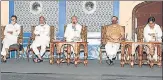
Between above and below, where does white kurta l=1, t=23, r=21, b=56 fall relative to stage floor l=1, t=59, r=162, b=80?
above

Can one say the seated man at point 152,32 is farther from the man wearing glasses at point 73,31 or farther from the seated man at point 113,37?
the man wearing glasses at point 73,31

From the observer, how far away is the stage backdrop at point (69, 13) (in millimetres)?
11469

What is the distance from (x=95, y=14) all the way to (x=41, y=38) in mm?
1995

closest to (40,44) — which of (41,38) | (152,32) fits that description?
(41,38)

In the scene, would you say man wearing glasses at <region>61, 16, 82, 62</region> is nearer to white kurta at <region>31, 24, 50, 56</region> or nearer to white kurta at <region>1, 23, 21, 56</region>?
white kurta at <region>31, 24, 50, 56</region>

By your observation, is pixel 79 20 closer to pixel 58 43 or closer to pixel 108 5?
pixel 108 5

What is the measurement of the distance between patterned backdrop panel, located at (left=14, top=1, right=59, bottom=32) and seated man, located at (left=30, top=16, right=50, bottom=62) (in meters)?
0.98

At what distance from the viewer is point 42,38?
34.7ft

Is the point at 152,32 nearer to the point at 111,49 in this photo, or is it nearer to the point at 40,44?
the point at 111,49

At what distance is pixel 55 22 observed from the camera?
11.6 metres

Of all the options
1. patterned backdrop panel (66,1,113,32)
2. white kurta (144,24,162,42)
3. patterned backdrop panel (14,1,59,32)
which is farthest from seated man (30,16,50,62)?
white kurta (144,24,162,42)

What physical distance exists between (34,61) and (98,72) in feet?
8.90

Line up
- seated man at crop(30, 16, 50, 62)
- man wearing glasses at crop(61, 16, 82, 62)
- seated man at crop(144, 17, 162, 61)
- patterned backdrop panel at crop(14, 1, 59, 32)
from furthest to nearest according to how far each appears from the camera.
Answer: patterned backdrop panel at crop(14, 1, 59, 32) < seated man at crop(30, 16, 50, 62) < man wearing glasses at crop(61, 16, 82, 62) < seated man at crop(144, 17, 162, 61)

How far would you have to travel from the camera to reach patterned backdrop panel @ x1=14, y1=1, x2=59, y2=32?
38.1ft
